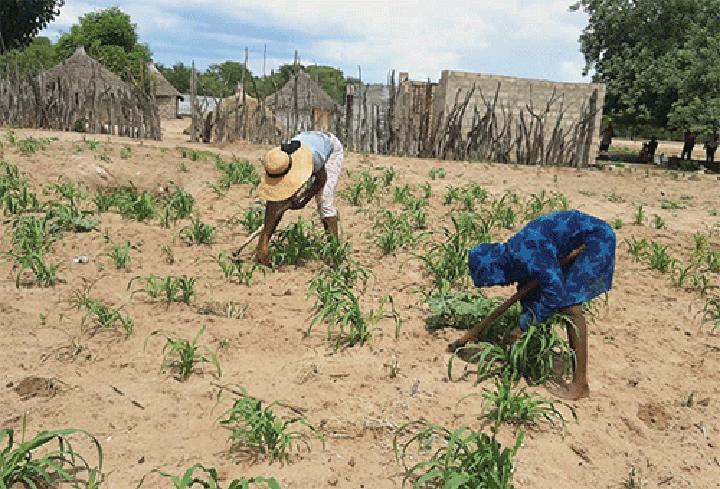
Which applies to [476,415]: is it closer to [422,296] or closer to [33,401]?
[422,296]

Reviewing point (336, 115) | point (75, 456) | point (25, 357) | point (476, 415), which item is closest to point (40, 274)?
point (25, 357)

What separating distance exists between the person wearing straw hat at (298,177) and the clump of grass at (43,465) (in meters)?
2.39

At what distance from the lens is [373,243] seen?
19.0ft

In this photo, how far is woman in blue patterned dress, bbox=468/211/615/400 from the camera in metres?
3.08

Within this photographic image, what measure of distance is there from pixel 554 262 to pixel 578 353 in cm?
46

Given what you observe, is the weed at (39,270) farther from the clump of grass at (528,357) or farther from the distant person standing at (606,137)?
the distant person standing at (606,137)

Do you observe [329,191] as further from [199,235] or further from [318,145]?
[199,235]

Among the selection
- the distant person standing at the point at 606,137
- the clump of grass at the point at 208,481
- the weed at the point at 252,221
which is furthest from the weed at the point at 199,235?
the distant person standing at the point at 606,137

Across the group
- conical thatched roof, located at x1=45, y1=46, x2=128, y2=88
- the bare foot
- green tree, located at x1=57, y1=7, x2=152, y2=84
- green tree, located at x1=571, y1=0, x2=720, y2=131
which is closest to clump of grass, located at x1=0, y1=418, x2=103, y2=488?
the bare foot

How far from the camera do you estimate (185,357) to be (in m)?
3.17

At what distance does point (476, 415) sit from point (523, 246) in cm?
84

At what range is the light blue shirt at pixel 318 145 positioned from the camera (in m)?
4.85

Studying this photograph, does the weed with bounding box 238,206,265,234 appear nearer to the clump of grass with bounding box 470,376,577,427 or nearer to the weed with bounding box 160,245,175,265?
the weed with bounding box 160,245,175,265

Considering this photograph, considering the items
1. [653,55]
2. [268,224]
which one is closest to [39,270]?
[268,224]
